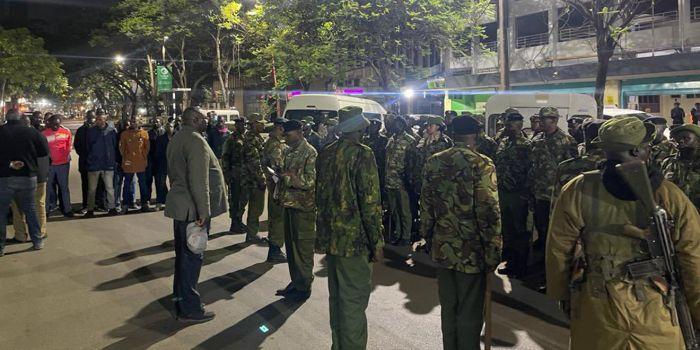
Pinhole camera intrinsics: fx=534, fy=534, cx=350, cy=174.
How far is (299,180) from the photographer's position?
530 centimetres

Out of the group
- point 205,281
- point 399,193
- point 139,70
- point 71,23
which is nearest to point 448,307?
point 205,281

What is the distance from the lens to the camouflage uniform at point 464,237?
3.53 m

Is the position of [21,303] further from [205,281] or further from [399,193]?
[399,193]

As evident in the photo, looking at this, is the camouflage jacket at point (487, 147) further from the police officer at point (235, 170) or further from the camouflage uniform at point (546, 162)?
the police officer at point (235, 170)

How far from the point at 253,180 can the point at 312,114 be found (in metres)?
3.94

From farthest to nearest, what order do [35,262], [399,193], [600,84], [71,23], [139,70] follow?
[139,70], [71,23], [600,84], [399,193], [35,262]

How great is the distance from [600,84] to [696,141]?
414 inches

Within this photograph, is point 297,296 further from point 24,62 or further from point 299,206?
point 24,62

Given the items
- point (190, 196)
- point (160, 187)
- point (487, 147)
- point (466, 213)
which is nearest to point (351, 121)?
point (466, 213)

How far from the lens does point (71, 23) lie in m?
37.9

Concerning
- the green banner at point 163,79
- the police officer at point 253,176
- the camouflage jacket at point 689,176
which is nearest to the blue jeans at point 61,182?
the police officer at point 253,176

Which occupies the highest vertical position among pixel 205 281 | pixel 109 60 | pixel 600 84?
pixel 109 60

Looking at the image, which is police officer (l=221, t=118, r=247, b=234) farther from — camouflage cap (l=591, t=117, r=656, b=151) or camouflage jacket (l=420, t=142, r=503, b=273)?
camouflage cap (l=591, t=117, r=656, b=151)

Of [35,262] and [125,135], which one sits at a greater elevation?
[125,135]
